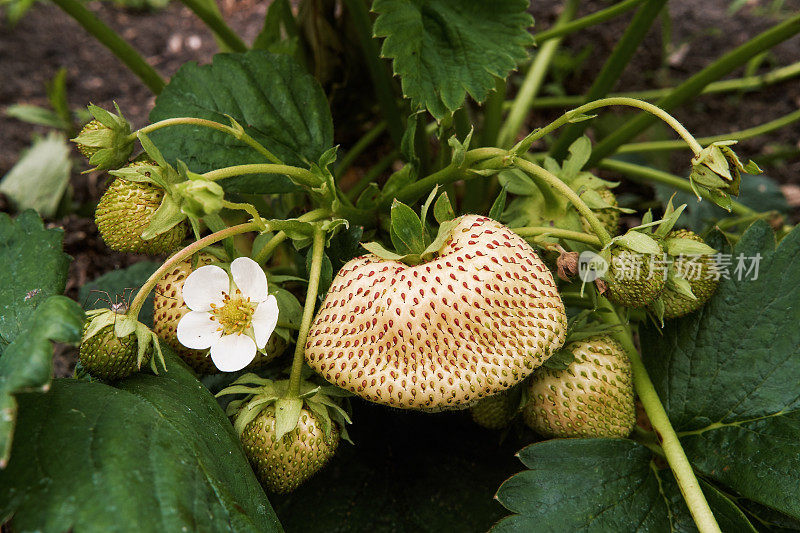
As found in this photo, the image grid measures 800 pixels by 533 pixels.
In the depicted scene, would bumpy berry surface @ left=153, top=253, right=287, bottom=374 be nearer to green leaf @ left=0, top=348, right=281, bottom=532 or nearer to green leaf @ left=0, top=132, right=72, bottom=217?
green leaf @ left=0, top=348, right=281, bottom=532

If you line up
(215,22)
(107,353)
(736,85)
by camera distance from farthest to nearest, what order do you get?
(736,85)
(215,22)
(107,353)

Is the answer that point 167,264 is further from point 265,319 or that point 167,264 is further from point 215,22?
point 215,22

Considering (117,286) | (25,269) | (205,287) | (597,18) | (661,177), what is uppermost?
(597,18)

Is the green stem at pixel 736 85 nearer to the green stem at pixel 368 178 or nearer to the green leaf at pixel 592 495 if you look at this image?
the green stem at pixel 368 178

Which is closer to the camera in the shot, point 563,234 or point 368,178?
point 563,234

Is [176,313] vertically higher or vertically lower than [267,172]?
lower

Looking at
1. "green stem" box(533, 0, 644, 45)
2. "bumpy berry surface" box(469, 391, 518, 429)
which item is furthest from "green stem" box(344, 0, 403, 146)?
"bumpy berry surface" box(469, 391, 518, 429)

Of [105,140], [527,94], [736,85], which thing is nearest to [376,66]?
[527,94]
